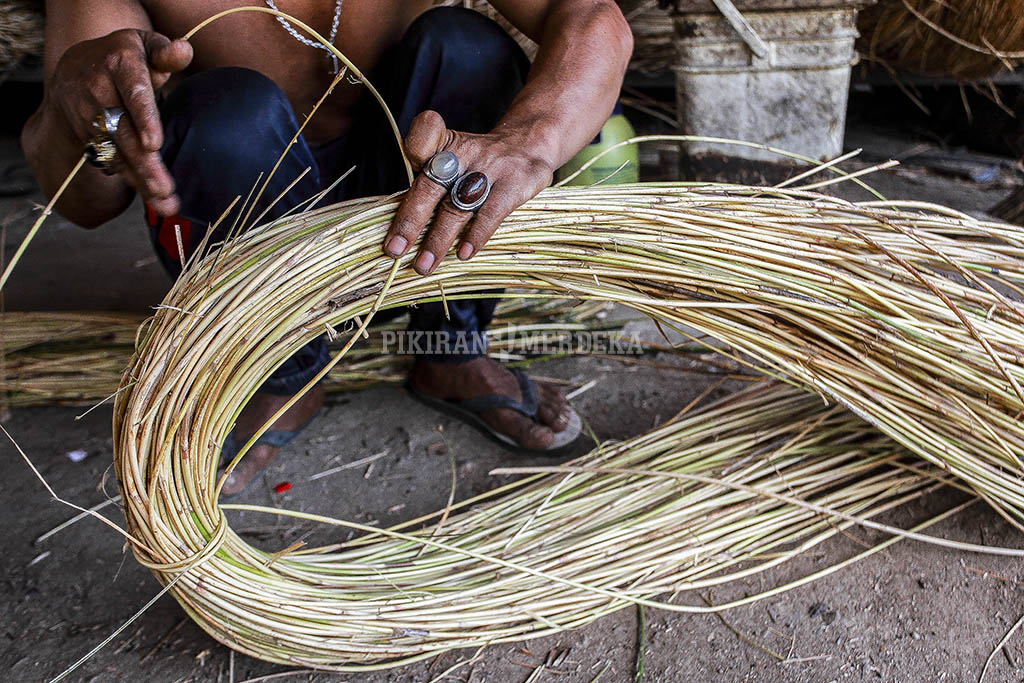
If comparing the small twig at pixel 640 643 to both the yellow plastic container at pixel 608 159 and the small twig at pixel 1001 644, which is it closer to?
the small twig at pixel 1001 644

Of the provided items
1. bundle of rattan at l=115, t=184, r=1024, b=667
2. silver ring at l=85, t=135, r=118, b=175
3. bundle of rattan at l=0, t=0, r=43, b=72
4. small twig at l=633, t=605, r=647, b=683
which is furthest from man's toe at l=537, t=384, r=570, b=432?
bundle of rattan at l=0, t=0, r=43, b=72

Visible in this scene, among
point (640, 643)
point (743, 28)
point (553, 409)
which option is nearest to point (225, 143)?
point (553, 409)

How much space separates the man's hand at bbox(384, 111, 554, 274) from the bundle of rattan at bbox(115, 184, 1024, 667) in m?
0.04

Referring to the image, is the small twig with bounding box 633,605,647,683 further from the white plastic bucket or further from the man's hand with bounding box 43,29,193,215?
the white plastic bucket

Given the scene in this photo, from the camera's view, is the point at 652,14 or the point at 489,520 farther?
the point at 652,14

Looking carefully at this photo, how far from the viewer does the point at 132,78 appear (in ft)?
3.10

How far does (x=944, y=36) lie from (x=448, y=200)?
2539mm

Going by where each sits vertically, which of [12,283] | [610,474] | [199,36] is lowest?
[12,283]

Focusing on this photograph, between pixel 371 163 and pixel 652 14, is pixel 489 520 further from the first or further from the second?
pixel 652 14

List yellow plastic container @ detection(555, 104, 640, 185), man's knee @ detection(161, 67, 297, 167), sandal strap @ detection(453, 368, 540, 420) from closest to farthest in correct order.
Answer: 1. man's knee @ detection(161, 67, 297, 167)
2. sandal strap @ detection(453, 368, 540, 420)
3. yellow plastic container @ detection(555, 104, 640, 185)

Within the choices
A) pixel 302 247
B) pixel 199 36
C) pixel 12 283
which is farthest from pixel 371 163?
pixel 12 283

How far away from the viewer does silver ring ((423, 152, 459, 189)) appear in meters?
0.98

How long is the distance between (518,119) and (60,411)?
1.41 meters

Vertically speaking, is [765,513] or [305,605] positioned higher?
[305,605]
